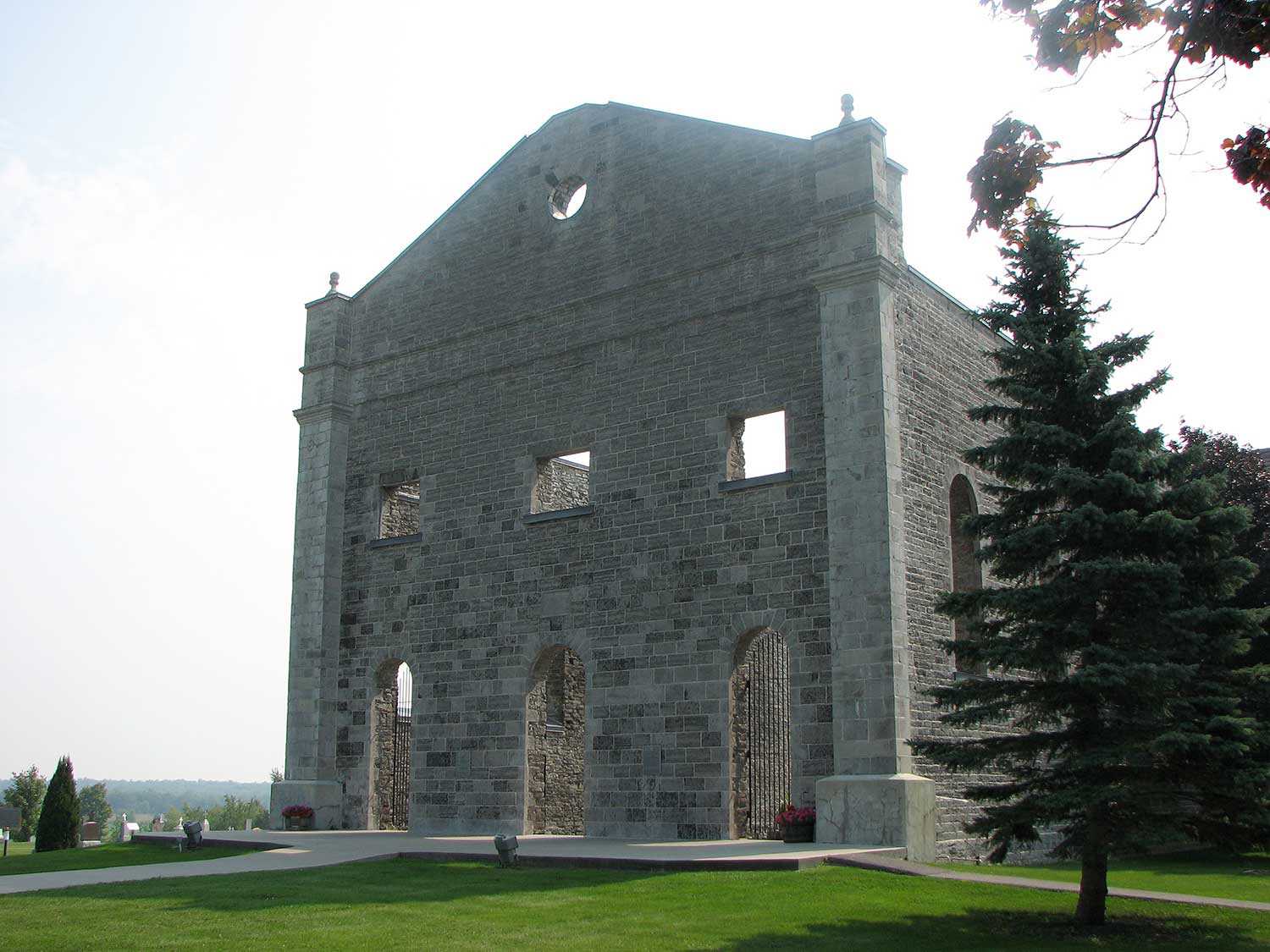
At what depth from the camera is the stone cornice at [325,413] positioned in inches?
930

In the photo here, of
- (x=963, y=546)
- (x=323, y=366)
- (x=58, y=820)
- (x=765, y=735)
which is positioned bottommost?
(x=58, y=820)

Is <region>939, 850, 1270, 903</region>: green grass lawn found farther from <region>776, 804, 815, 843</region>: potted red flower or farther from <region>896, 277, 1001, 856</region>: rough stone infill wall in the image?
<region>776, 804, 815, 843</region>: potted red flower

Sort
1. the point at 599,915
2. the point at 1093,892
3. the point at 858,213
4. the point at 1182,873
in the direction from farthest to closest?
the point at 858,213 → the point at 1182,873 → the point at 1093,892 → the point at 599,915

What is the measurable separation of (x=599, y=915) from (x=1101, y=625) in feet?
18.2

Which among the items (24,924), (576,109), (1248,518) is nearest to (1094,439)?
(1248,518)

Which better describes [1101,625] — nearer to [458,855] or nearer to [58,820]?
[458,855]

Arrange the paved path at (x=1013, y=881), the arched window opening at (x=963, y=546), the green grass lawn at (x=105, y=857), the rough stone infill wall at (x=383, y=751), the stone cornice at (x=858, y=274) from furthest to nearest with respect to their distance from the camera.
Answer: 1. the rough stone infill wall at (x=383, y=751)
2. the arched window opening at (x=963, y=546)
3. the stone cornice at (x=858, y=274)
4. the green grass lawn at (x=105, y=857)
5. the paved path at (x=1013, y=881)

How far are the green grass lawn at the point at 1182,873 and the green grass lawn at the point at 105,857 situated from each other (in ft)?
34.1

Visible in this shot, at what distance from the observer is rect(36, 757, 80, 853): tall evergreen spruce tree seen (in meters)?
27.6

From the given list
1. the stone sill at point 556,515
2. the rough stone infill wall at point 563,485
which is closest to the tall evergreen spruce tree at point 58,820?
the rough stone infill wall at point 563,485

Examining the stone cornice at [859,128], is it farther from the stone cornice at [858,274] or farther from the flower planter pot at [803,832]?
the flower planter pot at [803,832]

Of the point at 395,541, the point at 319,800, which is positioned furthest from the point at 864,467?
the point at 319,800

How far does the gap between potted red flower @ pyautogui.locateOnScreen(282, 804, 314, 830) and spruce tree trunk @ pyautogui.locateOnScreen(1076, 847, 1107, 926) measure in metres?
14.2

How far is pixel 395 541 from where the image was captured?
880 inches
